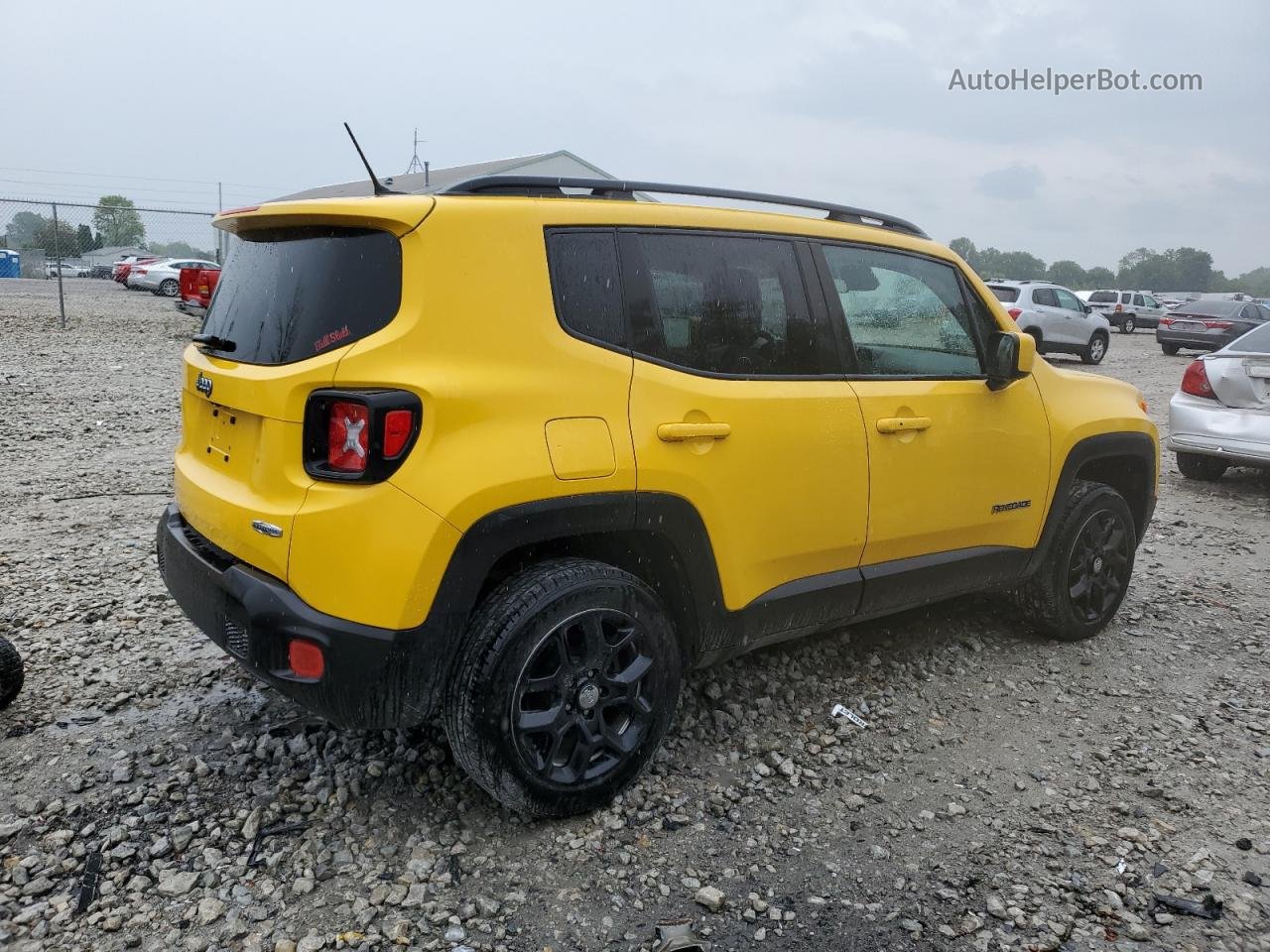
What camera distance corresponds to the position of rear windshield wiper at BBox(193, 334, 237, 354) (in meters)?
2.94

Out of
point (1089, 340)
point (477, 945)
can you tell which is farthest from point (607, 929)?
point (1089, 340)

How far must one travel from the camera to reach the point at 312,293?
269 centimetres

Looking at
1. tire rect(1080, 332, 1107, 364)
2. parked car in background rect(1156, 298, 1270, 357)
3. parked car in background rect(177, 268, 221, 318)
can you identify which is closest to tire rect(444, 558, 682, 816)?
parked car in background rect(177, 268, 221, 318)

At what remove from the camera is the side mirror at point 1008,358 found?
377 cm

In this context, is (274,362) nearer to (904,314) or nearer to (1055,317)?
(904,314)

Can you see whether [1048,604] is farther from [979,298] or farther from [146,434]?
[146,434]

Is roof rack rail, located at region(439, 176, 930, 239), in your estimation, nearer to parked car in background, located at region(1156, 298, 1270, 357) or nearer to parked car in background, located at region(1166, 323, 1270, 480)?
parked car in background, located at region(1166, 323, 1270, 480)

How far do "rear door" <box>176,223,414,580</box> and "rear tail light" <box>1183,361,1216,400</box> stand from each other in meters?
7.30

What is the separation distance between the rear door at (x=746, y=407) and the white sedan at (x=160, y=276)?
3170cm

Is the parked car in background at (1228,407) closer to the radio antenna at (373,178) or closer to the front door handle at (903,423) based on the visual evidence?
the front door handle at (903,423)

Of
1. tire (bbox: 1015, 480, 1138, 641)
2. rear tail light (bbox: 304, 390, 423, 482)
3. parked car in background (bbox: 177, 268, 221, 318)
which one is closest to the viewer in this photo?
rear tail light (bbox: 304, 390, 423, 482)

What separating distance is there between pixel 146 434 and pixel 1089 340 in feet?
61.4

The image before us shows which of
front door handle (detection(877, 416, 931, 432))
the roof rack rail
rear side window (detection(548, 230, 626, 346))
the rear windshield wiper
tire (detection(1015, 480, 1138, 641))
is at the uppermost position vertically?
the roof rack rail

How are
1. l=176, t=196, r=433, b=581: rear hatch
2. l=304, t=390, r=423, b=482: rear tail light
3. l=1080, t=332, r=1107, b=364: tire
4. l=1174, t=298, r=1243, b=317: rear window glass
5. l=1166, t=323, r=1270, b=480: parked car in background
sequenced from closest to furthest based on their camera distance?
l=304, t=390, r=423, b=482: rear tail light, l=176, t=196, r=433, b=581: rear hatch, l=1166, t=323, r=1270, b=480: parked car in background, l=1080, t=332, r=1107, b=364: tire, l=1174, t=298, r=1243, b=317: rear window glass
